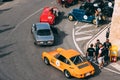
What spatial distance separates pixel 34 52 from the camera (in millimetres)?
33219

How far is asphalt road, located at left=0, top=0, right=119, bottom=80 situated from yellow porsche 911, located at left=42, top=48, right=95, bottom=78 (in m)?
0.57

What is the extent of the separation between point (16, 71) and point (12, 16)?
1504cm

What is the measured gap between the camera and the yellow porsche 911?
2786 cm

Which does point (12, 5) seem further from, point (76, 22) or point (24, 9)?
point (76, 22)

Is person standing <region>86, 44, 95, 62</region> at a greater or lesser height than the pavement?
greater

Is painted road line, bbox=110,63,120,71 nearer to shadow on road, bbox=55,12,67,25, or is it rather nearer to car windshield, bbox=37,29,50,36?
car windshield, bbox=37,29,50,36

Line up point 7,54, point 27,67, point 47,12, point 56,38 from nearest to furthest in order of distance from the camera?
point 27,67 → point 7,54 → point 56,38 → point 47,12

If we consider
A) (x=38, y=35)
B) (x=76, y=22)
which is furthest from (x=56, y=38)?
(x=76, y=22)

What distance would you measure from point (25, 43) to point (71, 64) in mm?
8228

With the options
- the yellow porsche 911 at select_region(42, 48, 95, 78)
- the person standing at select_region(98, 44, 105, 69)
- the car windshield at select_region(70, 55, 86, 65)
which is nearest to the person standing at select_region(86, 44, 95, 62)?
the person standing at select_region(98, 44, 105, 69)

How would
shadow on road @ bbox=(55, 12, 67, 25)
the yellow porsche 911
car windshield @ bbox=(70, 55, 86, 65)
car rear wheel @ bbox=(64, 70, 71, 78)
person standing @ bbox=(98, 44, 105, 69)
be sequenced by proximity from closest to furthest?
the yellow porsche 911 → car rear wheel @ bbox=(64, 70, 71, 78) → car windshield @ bbox=(70, 55, 86, 65) → person standing @ bbox=(98, 44, 105, 69) → shadow on road @ bbox=(55, 12, 67, 25)

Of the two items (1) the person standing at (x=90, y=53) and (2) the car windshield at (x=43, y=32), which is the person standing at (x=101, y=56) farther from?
(2) the car windshield at (x=43, y=32)

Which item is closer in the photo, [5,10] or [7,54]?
[7,54]

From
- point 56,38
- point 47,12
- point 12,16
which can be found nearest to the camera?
point 56,38
